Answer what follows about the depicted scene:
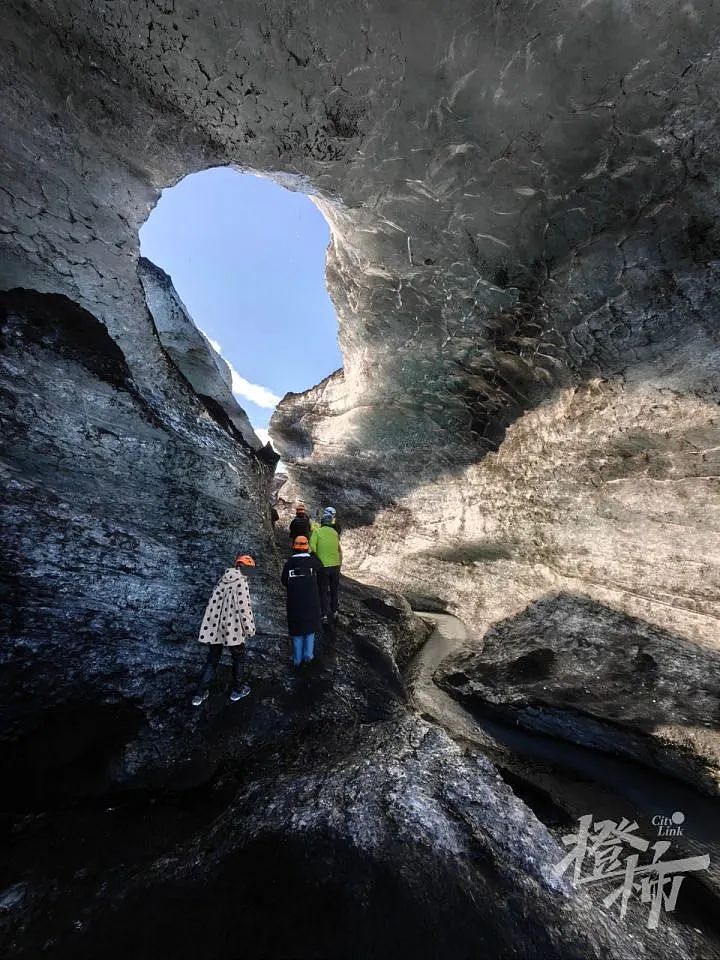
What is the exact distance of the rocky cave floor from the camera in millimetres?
2713

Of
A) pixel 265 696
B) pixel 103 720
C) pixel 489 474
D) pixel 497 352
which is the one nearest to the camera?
pixel 103 720

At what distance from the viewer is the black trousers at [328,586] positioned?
771cm

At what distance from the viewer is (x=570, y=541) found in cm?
829

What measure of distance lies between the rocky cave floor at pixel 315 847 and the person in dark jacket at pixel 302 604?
1.57ft

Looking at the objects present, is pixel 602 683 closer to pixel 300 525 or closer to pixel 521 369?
pixel 521 369

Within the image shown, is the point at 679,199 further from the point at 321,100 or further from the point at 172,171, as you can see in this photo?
the point at 172,171

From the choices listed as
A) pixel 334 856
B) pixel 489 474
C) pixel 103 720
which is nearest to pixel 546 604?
pixel 489 474

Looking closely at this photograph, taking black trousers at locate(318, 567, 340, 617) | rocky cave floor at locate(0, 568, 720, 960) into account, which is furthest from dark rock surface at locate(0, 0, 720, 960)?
black trousers at locate(318, 567, 340, 617)

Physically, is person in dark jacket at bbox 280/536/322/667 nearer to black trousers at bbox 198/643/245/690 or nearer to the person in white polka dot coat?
the person in white polka dot coat

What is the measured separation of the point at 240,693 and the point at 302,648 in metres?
1.16

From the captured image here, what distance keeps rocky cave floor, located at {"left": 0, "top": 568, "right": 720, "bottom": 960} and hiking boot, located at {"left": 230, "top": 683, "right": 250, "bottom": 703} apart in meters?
0.14

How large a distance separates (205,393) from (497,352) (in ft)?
18.6

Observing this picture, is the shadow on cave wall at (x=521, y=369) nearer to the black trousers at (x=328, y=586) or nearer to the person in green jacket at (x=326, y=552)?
the person in green jacket at (x=326, y=552)

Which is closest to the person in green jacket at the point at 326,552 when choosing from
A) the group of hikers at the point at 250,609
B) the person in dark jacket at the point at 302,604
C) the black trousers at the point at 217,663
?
the group of hikers at the point at 250,609
